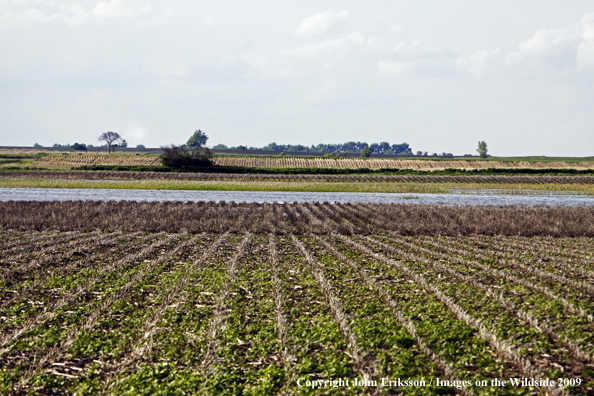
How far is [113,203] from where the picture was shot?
112 ft

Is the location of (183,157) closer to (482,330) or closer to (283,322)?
(283,322)

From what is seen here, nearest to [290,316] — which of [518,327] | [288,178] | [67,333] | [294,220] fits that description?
[67,333]

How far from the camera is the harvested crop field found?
701 centimetres

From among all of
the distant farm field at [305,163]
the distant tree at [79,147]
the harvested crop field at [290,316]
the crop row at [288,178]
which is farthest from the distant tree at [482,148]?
the harvested crop field at [290,316]

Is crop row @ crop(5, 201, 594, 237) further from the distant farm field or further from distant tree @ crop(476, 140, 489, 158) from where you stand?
distant tree @ crop(476, 140, 489, 158)

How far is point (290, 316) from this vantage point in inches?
381

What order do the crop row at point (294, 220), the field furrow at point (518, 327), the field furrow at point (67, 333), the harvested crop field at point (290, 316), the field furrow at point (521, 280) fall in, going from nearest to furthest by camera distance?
the harvested crop field at point (290, 316)
the field furrow at point (67, 333)
the field furrow at point (518, 327)
the field furrow at point (521, 280)
the crop row at point (294, 220)

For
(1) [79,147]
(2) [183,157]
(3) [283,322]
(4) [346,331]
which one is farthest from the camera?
(1) [79,147]

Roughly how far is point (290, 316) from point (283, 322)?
1.69 ft

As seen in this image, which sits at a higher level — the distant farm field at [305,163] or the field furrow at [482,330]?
the distant farm field at [305,163]

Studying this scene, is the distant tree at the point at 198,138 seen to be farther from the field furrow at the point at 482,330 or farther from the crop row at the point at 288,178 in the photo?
the field furrow at the point at 482,330

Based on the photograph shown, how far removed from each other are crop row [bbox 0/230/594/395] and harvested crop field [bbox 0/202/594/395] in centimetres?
3

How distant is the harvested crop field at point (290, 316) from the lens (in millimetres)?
7012

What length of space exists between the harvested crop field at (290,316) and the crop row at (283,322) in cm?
3
